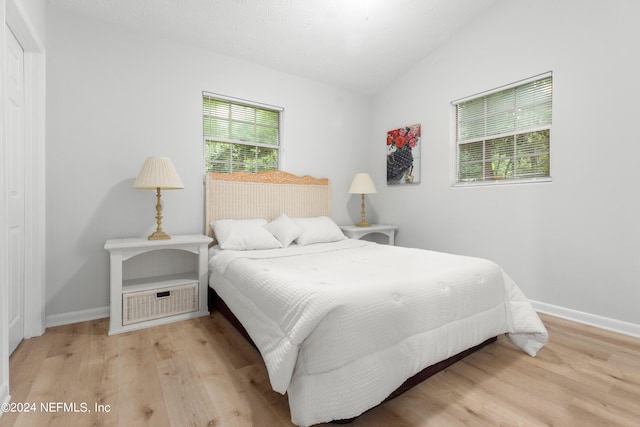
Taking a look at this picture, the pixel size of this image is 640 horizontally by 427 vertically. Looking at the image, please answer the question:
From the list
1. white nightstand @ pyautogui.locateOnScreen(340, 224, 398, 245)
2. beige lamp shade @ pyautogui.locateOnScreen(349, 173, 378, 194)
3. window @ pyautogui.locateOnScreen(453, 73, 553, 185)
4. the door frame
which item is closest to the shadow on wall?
the door frame

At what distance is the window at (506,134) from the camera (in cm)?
282

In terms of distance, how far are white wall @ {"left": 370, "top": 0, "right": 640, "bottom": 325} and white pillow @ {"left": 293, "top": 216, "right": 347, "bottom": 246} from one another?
1284 millimetres

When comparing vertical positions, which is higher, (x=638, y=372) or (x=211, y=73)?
(x=211, y=73)

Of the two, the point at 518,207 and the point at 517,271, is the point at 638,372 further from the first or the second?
the point at 518,207

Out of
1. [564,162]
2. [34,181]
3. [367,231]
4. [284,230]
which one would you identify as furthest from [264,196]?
[564,162]

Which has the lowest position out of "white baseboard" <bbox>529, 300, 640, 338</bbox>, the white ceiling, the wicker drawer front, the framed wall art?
"white baseboard" <bbox>529, 300, 640, 338</bbox>

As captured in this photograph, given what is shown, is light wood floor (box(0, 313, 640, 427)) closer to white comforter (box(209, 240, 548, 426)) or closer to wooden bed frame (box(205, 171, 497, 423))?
white comforter (box(209, 240, 548, 426))

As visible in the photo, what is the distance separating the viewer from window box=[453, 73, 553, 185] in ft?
9.24

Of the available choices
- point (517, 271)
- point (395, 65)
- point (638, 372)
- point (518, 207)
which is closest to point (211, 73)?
point (395, 65)

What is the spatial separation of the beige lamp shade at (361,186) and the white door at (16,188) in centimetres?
313

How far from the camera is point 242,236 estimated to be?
2.82 metres

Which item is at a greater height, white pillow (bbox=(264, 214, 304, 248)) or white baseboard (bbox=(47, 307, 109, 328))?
white pillow (bbox=(264, 214, 304, 248))

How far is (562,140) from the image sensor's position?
104 inches

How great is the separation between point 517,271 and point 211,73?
146 inches
